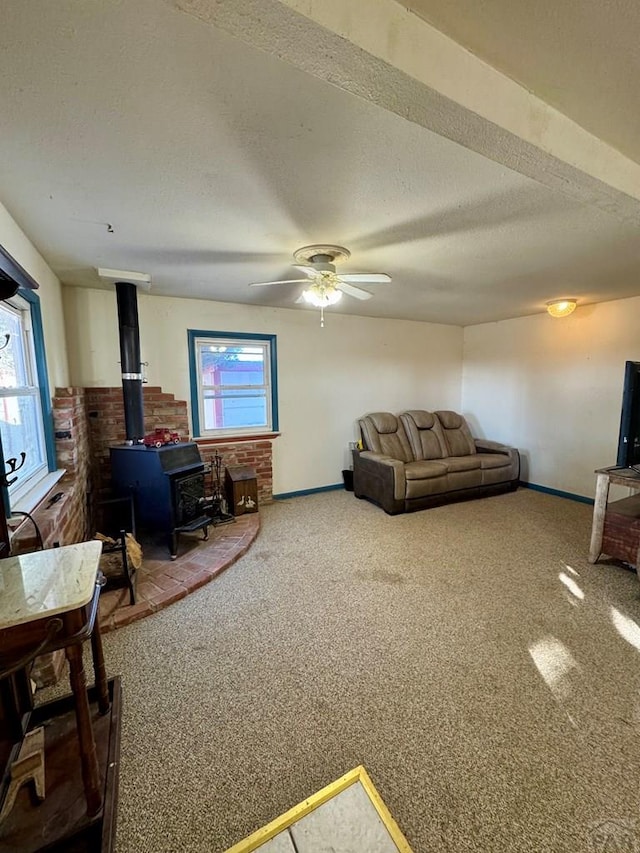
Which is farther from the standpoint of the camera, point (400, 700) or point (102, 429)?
point (102, 429)

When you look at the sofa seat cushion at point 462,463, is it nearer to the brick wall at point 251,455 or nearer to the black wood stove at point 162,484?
the brick wall at point 251,455

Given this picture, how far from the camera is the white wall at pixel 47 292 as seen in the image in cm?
184

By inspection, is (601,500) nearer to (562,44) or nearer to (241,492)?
(562,44)

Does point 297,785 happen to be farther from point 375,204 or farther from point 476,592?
point 375,204

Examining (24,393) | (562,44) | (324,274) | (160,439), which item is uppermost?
(562,44)

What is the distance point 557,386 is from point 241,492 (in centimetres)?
397

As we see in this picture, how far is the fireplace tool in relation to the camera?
351cm

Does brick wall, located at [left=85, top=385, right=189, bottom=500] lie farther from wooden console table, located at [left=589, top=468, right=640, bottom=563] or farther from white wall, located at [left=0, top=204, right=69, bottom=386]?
wooden console table, located at [left=589, top=468, right=640, bottom=563]

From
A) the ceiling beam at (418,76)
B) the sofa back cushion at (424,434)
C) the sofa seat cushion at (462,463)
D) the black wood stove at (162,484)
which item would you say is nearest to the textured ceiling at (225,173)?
the ceiling beam at (418,76)

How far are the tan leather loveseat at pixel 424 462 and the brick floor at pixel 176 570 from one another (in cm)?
143

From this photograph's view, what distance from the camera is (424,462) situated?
14.3 ft

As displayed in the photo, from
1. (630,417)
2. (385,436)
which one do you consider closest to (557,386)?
(630,417)

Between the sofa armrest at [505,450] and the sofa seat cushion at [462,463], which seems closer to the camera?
the sofa seat cushion at [462,463]

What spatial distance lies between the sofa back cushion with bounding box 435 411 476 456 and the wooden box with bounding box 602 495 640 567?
80.0 inches
